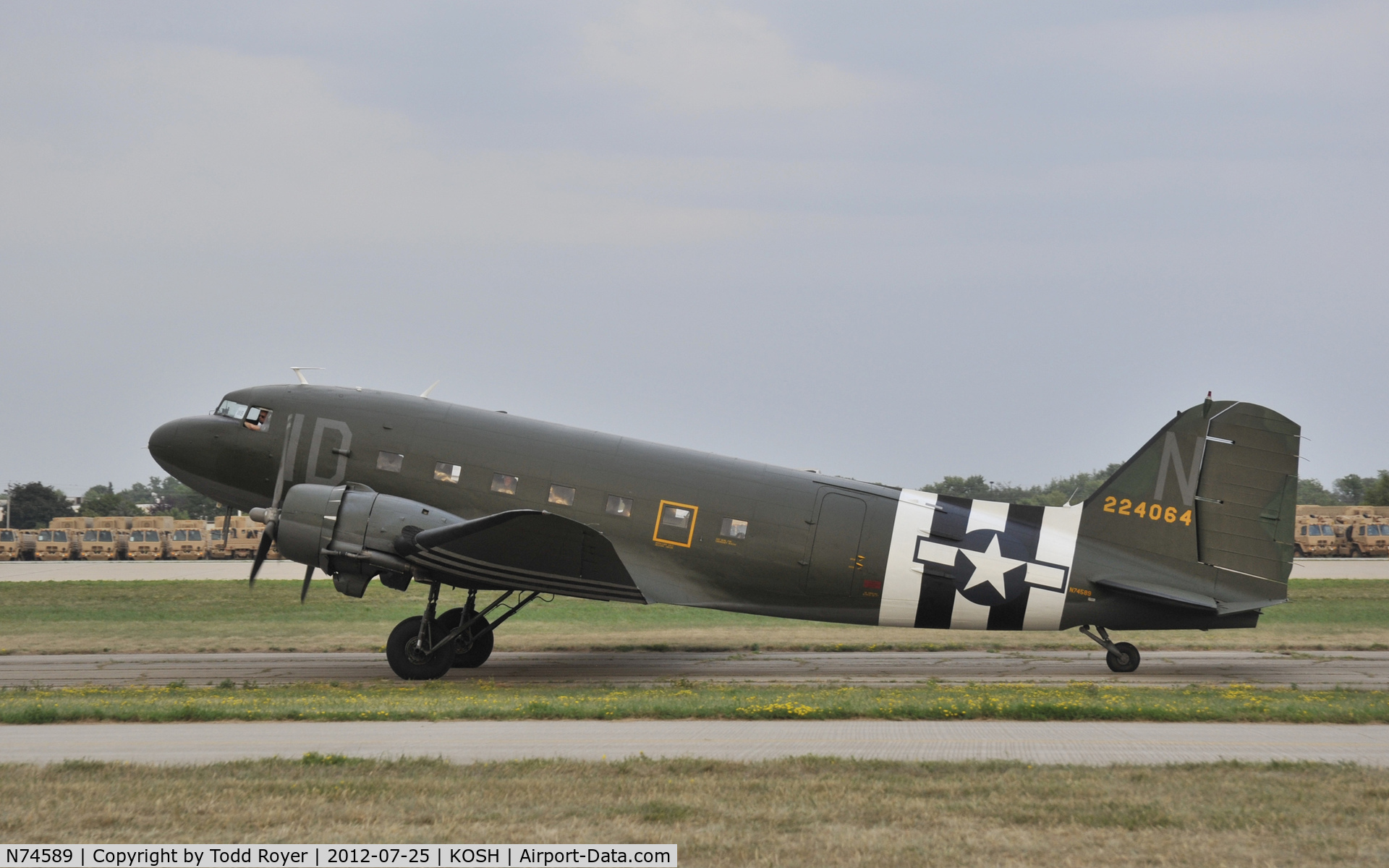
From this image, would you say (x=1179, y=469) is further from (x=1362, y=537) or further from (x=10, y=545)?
(x=10, y=545)

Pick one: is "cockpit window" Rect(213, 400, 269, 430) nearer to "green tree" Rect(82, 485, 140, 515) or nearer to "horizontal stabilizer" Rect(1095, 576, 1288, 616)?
"horizontal stabilizer" Rect(1095, 576, 1288, 616)

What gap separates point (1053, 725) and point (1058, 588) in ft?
21.7

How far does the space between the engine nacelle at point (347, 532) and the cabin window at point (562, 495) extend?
2.17 meters

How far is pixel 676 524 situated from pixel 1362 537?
60.5m

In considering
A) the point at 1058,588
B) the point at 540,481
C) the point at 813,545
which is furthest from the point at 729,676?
the point at 1058,588

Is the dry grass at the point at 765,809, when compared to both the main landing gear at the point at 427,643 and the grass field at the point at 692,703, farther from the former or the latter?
the main landing gear at the point at 427,643

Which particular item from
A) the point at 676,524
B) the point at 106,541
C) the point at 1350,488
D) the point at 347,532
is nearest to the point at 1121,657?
the point at 676,524

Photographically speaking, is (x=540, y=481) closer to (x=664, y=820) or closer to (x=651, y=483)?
(x=651, y=483)

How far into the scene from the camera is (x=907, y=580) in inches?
767

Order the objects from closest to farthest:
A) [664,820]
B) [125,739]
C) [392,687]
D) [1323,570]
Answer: [664,820], [125,739], [392,687], [1323,570]

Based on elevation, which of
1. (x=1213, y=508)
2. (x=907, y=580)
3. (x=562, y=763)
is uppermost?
(x=1213, y=508)

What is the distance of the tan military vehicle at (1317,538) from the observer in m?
63.3

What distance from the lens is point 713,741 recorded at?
1212 centimetres
